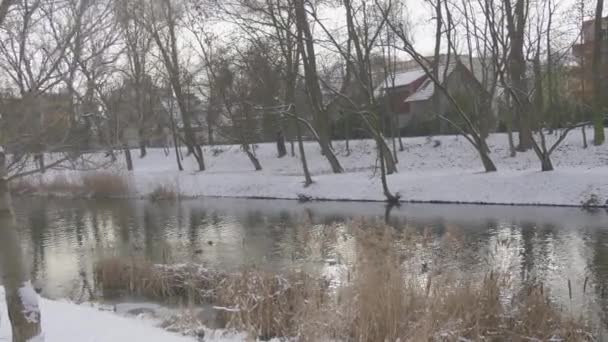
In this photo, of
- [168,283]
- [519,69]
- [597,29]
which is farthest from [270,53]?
[168,283]

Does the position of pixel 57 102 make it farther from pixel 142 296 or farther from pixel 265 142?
pixel 265 142

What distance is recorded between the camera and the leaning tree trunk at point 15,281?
15.6ft

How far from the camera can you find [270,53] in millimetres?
29797

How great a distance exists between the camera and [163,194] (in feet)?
101

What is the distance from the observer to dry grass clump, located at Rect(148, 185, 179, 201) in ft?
100

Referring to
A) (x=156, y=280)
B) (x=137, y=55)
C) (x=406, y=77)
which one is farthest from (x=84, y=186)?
(x=406, y=77)

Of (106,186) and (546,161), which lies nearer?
(546,161)

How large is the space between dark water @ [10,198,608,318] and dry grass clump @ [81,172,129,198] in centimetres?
329

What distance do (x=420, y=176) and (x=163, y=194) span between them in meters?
13.5

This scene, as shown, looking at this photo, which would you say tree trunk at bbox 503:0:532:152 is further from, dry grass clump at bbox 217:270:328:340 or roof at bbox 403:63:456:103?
roof at bbox 403:63:456:103

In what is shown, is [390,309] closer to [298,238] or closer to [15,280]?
[15,280]

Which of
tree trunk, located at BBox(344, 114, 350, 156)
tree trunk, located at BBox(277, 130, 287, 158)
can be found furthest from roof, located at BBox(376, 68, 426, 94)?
A: tree trunk, located at BBox(277, 130, 287, 158)

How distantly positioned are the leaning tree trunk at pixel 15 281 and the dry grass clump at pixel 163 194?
2605cm

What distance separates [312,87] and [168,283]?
21.1 meters
